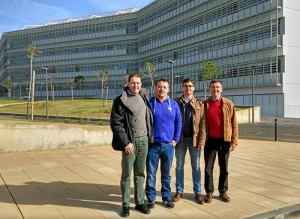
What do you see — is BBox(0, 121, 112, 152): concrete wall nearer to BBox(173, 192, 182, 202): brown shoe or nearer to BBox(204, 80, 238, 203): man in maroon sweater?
BBox(173, 192, 182, 202): brown shoe

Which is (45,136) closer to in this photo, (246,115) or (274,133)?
(274,133)

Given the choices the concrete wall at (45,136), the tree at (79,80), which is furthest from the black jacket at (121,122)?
the tree at (79,80)

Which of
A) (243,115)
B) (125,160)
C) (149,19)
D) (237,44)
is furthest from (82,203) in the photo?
(149,19)

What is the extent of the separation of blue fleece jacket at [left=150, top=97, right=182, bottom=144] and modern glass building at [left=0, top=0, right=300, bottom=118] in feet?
115

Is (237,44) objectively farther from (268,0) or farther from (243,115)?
(243,115)

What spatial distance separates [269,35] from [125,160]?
43.4m

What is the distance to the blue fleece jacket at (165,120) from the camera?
503 cm

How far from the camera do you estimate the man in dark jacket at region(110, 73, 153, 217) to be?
465 cm

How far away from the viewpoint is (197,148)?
543 cm

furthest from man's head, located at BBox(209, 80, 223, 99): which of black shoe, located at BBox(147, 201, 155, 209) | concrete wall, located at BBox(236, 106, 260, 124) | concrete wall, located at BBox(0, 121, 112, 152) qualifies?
concrete wall, located at BBox(236, 106, 260, 124)

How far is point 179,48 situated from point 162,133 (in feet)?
188

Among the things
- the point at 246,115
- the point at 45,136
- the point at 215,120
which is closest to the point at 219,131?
the point at 215,120

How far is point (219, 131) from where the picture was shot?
18.2 feet

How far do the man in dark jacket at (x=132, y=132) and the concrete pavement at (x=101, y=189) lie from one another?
377mm
